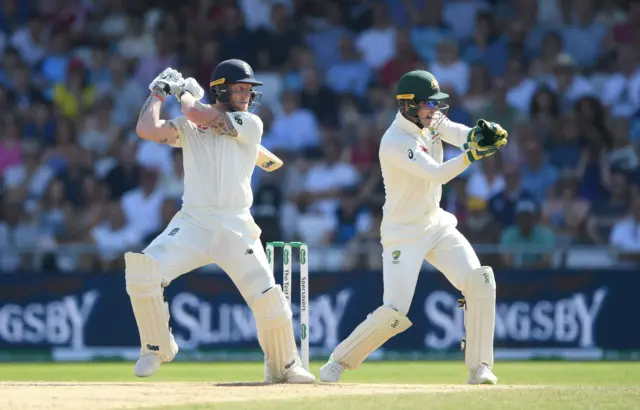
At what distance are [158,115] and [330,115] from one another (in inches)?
305

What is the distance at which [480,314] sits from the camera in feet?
32.1

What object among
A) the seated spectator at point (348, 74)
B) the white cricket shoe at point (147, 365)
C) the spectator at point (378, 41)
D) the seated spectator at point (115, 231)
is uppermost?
the spectator at point (378, 41)

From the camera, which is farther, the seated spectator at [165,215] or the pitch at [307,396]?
the seated spectator at [165,215]

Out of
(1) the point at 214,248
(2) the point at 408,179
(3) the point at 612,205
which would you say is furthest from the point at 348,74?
(1) the point at 214,248

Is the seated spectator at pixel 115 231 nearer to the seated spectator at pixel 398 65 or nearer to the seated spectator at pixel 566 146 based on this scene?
the seated spectator at pixel 398 65

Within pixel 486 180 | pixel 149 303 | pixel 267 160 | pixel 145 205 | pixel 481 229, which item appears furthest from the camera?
pixel 145 205

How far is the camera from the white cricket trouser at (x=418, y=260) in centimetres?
969

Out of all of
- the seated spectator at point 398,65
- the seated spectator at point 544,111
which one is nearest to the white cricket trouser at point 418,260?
the seated spectator at point 544,111

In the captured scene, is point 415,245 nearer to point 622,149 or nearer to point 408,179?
point 408,179

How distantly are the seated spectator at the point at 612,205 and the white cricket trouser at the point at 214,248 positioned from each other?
6793 millimetres

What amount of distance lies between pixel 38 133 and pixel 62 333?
3570mm

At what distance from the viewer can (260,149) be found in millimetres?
9820

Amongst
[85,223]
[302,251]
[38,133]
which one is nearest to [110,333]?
[85,223]

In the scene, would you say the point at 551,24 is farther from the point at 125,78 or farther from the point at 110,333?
the point at 110,333
